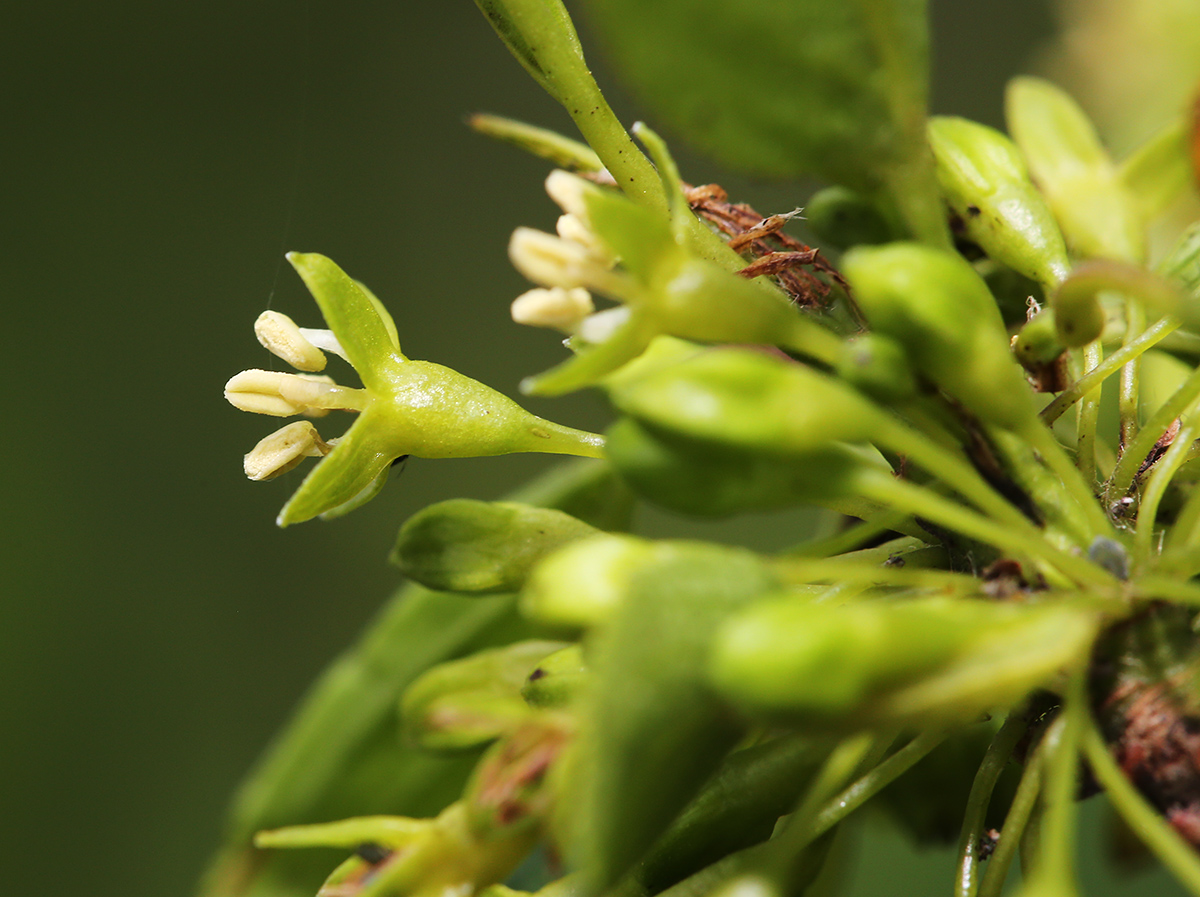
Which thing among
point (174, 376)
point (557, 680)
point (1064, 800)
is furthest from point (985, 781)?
point (174, 376)

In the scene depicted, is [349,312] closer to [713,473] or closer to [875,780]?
[713,473]

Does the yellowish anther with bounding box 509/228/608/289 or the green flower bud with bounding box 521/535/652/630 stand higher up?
the yellowish anther with bounding box 509/228/608/289

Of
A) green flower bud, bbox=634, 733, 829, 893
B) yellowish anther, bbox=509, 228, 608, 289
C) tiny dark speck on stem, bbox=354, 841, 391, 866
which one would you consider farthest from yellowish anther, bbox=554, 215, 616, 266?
tiny dark speck on stem, bbox=354, 841, 391, 866

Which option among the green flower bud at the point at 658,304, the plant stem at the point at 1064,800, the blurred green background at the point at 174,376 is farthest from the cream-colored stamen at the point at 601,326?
the blurred green background at the point at 174,376

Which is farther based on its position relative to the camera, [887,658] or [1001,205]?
[1001,205]

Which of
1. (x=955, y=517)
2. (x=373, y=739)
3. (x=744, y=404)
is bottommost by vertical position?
(x=373, y=739)

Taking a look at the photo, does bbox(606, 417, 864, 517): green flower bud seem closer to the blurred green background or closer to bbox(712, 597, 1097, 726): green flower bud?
bbox(712, 597, 1097, 726): green flower bud

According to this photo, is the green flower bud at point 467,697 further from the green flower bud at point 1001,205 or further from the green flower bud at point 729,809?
the green flower bud at point 1001,205
